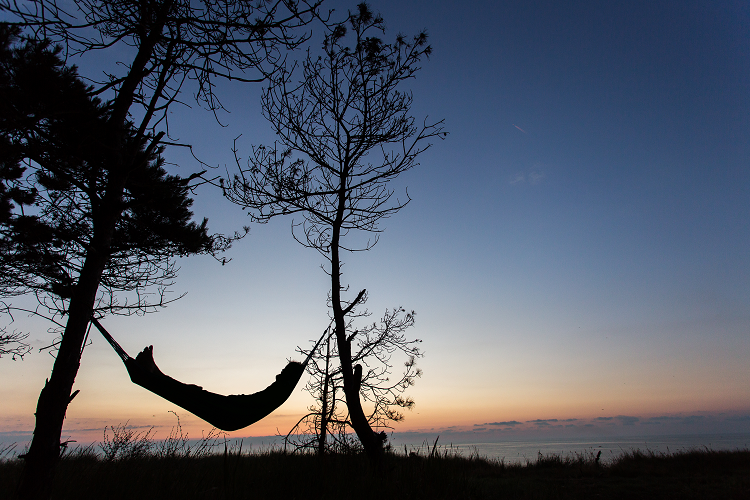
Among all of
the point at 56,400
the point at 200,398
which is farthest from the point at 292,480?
the point at 56,400

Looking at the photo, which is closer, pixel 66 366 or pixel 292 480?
pixel 66 366

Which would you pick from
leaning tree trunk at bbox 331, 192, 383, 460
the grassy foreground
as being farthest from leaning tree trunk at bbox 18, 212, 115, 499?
leaning tree trunk at bbox 331, 192, 383, 460

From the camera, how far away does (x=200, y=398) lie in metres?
3.21

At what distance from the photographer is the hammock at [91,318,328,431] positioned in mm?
3070

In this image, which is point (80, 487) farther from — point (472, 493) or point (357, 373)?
point (472, 493)

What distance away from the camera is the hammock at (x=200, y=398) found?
10.1ft

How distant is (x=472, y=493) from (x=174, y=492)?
327 cm

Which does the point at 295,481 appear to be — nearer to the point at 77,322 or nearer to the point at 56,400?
the point at 56,400

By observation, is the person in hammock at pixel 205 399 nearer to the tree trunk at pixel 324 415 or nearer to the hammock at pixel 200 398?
the hammock at pixel 200 398

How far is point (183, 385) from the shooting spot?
3178 mm

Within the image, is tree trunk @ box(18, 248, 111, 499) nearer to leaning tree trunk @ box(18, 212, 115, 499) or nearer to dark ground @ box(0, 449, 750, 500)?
leaning tree trunk @ box(18, 212, 115, 499)

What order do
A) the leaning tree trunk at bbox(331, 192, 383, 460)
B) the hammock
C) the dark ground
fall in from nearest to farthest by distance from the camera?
the hammock < the dark ground < the leaning tree trunk at bbox(331, 192, 383, 460)

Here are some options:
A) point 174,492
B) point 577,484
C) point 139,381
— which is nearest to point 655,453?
point 577,484

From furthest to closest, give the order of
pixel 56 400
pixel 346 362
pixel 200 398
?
pixel 346 362, pixel 200 398, pixel 56 400
